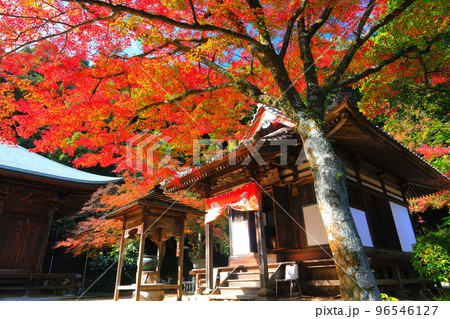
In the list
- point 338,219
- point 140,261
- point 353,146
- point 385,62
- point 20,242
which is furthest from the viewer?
point 20,242

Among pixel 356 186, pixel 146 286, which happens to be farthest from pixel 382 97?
pixel 146 286

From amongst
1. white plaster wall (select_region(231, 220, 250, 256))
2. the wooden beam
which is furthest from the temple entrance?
the wooden beam

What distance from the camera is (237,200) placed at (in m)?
8.16

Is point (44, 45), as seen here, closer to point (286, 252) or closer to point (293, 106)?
point (293, 106)

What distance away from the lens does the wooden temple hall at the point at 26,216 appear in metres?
9.84

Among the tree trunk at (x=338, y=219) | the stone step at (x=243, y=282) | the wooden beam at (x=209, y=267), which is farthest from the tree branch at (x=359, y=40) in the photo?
the wooden beam at (x=209, y=267)

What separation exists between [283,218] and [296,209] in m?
0.51

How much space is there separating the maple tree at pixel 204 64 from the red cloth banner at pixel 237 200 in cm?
275

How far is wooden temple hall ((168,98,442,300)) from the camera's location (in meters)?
6.88

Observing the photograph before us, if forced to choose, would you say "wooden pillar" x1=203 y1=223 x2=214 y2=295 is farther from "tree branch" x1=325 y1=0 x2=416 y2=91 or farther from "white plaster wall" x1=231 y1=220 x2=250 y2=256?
"tree branch" x1=325 y1=0 x2=416 y2=91

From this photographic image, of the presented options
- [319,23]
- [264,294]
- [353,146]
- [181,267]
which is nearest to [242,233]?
[264,294]

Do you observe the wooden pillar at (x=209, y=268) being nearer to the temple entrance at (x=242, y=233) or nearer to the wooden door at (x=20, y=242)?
the temple entrance at (x=242, y=233)

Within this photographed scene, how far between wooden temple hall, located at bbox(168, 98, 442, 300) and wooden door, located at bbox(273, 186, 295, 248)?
31mm

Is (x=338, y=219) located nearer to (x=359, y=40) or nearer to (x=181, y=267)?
(x=181, y=267)
